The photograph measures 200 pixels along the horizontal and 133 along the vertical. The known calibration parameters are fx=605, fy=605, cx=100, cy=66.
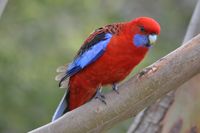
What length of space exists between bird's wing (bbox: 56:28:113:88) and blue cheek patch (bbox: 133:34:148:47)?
0.19m

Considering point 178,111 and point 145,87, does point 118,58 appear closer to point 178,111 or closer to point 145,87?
point 145,87

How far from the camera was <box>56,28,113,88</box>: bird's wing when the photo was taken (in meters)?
4.28

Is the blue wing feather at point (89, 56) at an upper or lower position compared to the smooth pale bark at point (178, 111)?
upper

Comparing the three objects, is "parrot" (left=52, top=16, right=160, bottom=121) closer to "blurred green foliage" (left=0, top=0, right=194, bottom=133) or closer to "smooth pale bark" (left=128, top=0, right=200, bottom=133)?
"smooth pale bark" (left=128, top=0, right=200, bottom=133)

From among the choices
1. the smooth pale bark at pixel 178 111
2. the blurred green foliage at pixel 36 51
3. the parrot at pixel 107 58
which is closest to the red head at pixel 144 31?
the parrot at pixel 107 58

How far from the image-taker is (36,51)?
23.9ft

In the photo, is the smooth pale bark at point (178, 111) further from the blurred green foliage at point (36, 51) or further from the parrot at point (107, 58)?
the blurred green foliage at point (36, 51)

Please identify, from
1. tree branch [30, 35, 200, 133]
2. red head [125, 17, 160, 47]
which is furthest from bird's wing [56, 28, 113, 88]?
tree branch [30, 35, 200, 133]

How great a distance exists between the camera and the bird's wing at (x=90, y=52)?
4.28 meters

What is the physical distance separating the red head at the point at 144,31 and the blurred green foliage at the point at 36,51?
270cm

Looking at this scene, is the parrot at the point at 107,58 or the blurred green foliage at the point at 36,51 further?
the blurred green foliage at the point at 36,51

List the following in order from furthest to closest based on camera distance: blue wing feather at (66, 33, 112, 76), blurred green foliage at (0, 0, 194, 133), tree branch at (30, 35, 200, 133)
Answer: blurred green foliage at (0, 0, 194, 133) < blue wing feather at (66, 33, 112, 76) < tree branch at (30, 35, 200, 133)

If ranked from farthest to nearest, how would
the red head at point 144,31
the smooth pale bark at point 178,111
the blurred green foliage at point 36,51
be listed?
the blurred green foliage at point 36,51
the smooth pale bark at point 178,111
the red head at point 144,31

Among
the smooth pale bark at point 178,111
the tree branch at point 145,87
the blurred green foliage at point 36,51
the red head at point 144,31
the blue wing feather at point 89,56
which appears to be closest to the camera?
the tree branch at point 145,87
